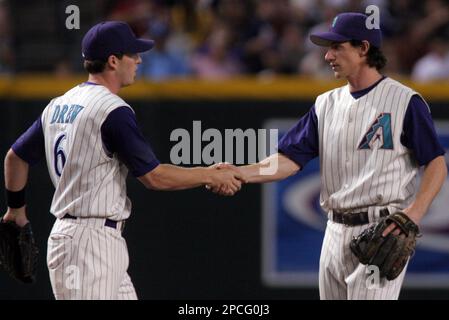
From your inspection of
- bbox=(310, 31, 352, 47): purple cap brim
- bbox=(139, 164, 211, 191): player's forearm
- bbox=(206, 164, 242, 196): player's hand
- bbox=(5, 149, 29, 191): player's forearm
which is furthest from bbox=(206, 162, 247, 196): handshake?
bbox=(5, 149, 29, 191): player's forearm

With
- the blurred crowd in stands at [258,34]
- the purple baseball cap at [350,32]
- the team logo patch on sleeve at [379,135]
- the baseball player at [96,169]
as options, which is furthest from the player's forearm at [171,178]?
the blurred crowd in stands at [258,34]

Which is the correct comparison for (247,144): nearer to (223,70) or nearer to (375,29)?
(223,70)

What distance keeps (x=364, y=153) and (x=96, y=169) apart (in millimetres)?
1411

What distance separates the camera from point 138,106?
8641 millimetres

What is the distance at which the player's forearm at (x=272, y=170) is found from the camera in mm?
6062

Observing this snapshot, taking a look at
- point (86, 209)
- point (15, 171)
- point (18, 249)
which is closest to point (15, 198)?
point (15, 171)

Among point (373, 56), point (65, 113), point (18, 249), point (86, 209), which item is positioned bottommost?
point (18, 249)

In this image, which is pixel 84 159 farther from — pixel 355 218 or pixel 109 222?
pixel 355 218

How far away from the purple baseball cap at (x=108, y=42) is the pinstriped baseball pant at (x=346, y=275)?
1.44 meters

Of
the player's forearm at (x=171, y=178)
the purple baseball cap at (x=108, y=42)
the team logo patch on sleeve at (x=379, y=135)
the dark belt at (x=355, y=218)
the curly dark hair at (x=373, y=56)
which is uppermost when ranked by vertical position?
the purple baseball cap at (x=108, y=42)

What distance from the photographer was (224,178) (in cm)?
599

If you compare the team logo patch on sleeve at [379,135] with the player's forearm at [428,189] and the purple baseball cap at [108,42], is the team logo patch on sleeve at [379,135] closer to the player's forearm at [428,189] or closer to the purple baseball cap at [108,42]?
the player's forearm at [428,189]
